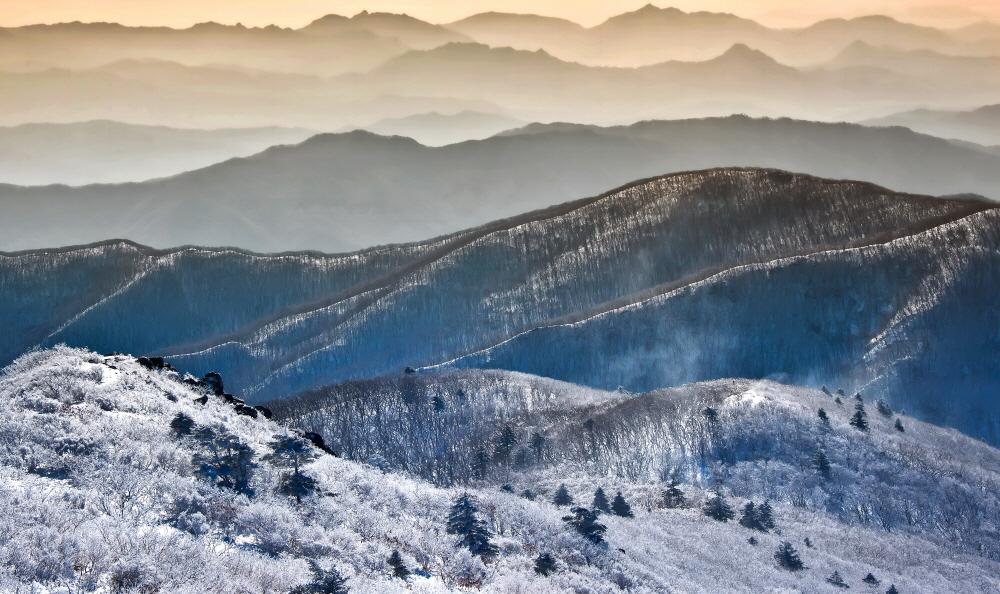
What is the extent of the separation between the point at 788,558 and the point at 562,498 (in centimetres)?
1635

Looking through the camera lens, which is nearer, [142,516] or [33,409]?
[142,516]

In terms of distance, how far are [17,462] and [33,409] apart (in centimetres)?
878

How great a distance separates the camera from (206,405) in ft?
221

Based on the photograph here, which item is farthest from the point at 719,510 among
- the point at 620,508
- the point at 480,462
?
the point at 480,462

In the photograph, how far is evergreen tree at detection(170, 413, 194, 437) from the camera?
184ft

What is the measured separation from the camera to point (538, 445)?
114438mm

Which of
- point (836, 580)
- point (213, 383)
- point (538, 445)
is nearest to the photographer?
point (836, 580)

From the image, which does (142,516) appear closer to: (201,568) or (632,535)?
(201,568)

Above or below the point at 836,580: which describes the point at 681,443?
above

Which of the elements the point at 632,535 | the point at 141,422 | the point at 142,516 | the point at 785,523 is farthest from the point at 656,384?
the point at 142,516

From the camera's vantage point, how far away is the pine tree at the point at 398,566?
43.0m

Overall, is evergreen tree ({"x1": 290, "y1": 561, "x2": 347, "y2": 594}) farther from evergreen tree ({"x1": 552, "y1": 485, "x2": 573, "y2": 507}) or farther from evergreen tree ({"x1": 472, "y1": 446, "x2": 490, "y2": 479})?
evergreen tree ({"x1": 472, "y1": 446, "x2": 490, "y2": 479})

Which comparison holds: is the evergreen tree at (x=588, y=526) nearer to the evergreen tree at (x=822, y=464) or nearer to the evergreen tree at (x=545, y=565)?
the evergreen tree at (x=545, y=565)

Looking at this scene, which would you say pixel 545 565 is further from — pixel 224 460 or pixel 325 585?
pixel 325 585
